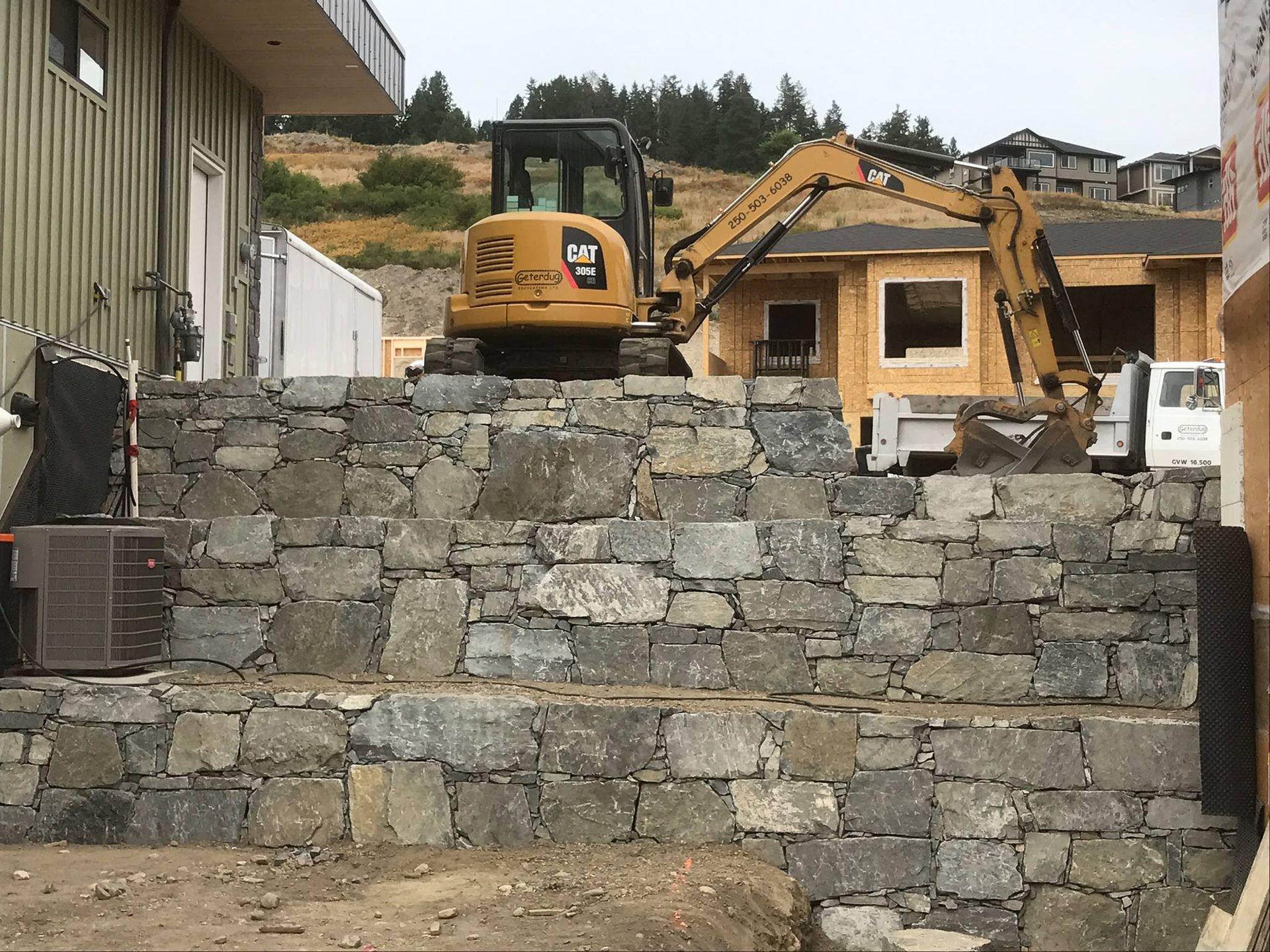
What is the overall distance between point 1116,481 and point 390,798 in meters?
4.75

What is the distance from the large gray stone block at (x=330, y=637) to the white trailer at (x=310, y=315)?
5879mm

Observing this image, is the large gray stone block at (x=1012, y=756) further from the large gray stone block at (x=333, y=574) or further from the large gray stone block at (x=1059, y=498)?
the large gray stone block at (x=333, y=574)

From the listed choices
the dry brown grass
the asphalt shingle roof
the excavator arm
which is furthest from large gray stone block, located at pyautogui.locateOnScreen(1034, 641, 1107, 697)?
the dry brown grass

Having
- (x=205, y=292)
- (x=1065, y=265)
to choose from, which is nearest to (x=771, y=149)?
(x=1065, y=265)

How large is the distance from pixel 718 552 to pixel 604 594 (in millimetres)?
723

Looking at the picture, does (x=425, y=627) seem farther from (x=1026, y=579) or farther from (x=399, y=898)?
(x=1026, y=579)

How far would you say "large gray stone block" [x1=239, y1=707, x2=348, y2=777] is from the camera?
745cm

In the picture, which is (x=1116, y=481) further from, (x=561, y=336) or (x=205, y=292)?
(x=205, y=292)

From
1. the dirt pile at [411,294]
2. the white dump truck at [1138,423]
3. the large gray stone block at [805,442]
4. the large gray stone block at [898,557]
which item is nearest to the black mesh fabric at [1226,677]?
the large gray stone block at [898,557]

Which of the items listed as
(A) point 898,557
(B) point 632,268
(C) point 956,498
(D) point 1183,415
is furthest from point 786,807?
(D) point 1183,415

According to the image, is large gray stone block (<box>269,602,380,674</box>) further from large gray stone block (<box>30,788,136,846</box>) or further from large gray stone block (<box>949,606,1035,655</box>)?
large gray stone block (<box>949,606,1035,655</box>)

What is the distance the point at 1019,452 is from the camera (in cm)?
1104

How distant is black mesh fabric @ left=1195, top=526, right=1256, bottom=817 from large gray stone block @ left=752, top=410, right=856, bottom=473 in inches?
104

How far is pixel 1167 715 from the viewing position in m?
7.30
